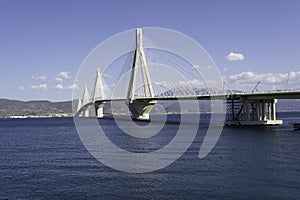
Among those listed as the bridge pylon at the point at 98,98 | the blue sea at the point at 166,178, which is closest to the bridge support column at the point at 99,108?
the bridge pylon at the point at 98,98

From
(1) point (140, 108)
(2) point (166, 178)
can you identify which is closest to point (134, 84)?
(1) point (140, 108)

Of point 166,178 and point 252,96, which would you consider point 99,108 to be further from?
point 166,178

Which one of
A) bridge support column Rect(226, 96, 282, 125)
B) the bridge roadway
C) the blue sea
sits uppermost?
the bridge roadway

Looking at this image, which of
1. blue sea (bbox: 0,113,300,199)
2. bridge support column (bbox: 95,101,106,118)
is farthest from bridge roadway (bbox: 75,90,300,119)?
bridge support column (bbox: 95,101,106,118)

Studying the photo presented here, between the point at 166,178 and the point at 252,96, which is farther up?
the point at 252,96

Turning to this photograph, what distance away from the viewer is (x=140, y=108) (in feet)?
385

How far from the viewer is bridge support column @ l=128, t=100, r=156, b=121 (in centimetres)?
11196

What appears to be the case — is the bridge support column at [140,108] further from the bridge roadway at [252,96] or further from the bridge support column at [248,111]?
the bridge support column at [248,111]

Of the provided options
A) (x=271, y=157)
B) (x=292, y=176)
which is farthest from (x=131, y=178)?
(x=271, y=157)

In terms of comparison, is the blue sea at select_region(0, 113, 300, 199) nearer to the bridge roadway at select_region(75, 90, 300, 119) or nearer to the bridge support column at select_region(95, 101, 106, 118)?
the bridge roadway at select_region(75, 90, 300, 119)

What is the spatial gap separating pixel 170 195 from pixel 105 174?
784 cm

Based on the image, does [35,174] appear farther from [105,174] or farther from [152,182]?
[152,182]

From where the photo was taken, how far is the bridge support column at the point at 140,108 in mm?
111963

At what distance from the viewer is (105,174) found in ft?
96.3
